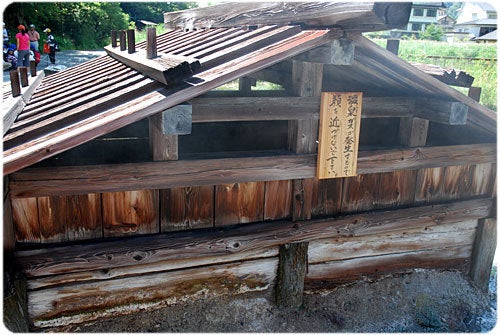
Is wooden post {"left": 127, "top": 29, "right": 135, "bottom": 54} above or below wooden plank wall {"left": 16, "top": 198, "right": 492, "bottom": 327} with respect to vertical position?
above

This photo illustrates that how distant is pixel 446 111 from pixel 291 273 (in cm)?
219

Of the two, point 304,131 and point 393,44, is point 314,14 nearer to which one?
point 304,131

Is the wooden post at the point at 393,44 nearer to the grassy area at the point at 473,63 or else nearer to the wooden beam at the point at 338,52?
the wooden beam at the point at 338,52

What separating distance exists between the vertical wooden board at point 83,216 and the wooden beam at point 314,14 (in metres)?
2.27

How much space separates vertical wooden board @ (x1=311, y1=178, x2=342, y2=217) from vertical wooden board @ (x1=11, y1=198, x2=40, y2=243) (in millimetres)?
2629

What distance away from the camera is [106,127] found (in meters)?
2.82

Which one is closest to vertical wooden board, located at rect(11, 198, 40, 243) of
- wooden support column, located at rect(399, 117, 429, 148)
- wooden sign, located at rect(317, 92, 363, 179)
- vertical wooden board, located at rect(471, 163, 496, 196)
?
wooden sign, located at rect(317, 92, 363, 179)

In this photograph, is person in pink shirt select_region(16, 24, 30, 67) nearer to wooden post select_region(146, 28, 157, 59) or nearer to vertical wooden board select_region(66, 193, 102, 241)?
wooden post select_region(146, 28, 157, 59)

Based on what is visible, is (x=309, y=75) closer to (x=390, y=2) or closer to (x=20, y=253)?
(x=390, y=2)

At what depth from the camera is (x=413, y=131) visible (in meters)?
4.62

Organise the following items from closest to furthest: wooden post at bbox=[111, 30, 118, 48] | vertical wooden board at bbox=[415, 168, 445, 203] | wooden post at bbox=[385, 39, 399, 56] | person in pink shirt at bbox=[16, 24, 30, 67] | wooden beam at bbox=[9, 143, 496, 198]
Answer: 1. wooden beam at bbox=[9, 143, 496, 198]
2. vertical wooden board at bbox=[415, 168, 445, 203]
3. wooden post at bbox=[385, 39, 399, 56]
4. wooden post at bbox=[111, 30, 118, 48]
5. person in pink shirt at bbox=[16, 24, 30, 67]

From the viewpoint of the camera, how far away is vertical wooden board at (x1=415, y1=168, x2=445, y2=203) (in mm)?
5051

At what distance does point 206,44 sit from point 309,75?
103 centimetres

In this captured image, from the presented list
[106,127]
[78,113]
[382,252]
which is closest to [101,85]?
[78,113]
